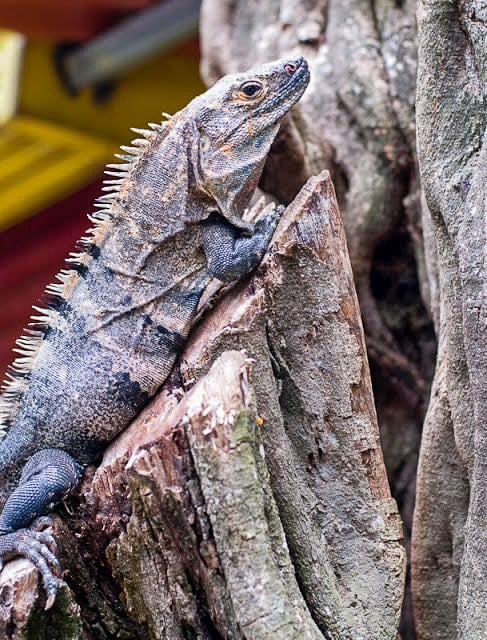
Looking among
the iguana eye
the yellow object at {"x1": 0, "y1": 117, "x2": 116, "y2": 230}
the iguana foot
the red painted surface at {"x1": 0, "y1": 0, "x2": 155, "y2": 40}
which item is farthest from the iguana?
the yellow object at {"x1": 0, "y1": 117, "x2": 116, "y2": 230}

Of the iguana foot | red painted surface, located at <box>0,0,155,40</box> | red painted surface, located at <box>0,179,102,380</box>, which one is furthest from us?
red painted surface, located at <box>0,179,102,380</box>

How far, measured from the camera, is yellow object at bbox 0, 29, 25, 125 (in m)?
5.57

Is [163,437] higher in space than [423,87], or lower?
lower

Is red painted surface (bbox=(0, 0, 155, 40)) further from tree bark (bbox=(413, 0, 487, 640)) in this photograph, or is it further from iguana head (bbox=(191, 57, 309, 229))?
tree bark (bbox=(413, 0, 487, 640))

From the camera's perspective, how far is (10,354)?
6.80m

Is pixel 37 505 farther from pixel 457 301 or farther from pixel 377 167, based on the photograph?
pixel 377 167

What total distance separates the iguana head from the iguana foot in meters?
1.28

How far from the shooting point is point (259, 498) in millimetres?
2139

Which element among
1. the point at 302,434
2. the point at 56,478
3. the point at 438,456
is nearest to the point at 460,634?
the point at 438,456

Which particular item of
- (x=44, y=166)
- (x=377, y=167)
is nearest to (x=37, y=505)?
(x=377, y=167)

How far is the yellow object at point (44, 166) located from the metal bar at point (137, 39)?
0.52 meters

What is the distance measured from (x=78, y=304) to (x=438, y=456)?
141cm

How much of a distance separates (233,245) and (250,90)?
0.60 m

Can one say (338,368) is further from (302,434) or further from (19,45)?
(19,45)
